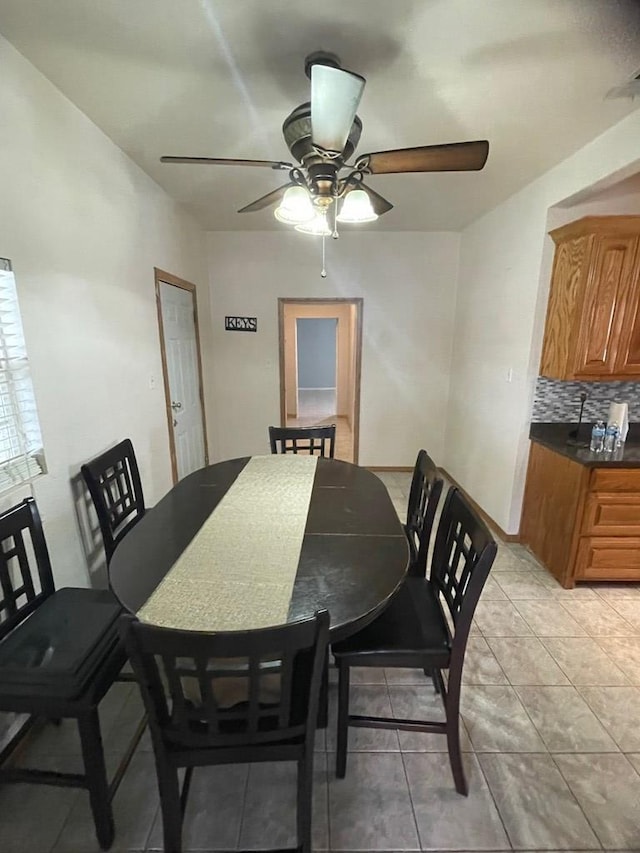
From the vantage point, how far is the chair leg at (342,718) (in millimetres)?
1343

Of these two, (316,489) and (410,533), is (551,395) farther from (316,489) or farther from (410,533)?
(316,489)

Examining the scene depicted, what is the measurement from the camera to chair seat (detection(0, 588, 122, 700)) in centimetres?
112

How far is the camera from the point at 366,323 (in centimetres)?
413

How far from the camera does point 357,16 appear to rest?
1.27 meters

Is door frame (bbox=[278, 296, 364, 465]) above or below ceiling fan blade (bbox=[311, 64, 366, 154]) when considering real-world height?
below

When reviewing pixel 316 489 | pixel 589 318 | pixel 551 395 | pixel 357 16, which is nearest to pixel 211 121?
pixel 357 16

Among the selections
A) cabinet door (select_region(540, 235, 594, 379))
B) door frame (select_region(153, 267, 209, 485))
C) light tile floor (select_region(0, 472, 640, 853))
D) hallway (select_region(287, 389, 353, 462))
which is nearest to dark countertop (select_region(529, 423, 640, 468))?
cabinet door (select_region(540, 235, 594, 379))

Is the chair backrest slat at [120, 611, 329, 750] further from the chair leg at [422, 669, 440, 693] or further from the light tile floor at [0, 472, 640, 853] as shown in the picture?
the chair leg at [422, 669, 440, 693]

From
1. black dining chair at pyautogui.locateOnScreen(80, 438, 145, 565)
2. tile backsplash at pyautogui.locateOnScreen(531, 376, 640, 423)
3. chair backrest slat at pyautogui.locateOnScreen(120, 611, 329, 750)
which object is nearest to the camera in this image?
chair backrest slat at pyautogui.locateOnScreen(120, 611, 329, 750)

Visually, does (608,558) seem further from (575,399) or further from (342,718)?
(342,718)

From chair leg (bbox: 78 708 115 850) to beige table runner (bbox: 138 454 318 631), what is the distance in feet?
1.20

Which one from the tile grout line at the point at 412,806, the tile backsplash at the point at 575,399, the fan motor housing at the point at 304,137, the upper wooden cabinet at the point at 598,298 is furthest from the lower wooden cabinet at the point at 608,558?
the fan motor housing at the point at 304,137

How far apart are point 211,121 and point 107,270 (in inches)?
36.1

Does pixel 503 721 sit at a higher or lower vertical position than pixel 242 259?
lower
